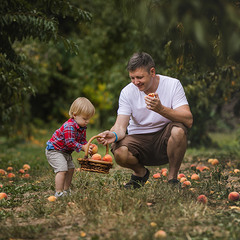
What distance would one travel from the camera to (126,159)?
396 cm

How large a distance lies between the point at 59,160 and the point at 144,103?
3.23 ft

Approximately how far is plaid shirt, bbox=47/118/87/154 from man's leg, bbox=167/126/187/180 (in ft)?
2.70

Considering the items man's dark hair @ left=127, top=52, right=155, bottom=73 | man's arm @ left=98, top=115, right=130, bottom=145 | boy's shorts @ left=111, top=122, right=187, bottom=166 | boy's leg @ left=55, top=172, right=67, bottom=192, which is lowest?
boy's leg @ left=55, top=172, right=67, bottom=192

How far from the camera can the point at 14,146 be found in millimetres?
11086

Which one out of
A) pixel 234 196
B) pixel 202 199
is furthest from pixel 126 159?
pixel 234 196

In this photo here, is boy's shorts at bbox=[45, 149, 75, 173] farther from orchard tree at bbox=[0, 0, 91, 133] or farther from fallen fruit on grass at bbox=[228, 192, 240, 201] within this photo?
orchard tree at bbox=[0, 0, 91, 133]

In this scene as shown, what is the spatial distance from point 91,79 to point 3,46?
22.5 feet

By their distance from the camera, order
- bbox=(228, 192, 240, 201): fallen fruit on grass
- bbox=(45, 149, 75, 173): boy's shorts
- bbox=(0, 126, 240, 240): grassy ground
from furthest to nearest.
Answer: bbox=(45, 149, 75, 173): boy's shorts → bbox=(228, 192, 240, 201): fallen fruit on grass → bbox=(0, 126, 240, 240): grassy ground

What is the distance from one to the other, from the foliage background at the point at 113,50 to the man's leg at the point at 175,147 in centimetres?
72

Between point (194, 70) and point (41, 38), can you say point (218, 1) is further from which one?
point (194, 70)

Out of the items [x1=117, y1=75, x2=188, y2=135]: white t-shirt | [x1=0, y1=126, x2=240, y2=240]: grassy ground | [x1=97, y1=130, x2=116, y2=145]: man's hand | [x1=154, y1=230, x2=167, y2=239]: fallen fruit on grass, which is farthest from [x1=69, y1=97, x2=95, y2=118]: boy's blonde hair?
[x1=154, y1=230, x2=167, y2=239]: fallen fruit on grass

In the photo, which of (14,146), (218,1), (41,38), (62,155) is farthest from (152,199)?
(14,146)

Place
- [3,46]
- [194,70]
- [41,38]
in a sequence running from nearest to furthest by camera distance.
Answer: [41,38]
[3,46]
[194,70]

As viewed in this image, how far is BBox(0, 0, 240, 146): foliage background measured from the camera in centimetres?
182
